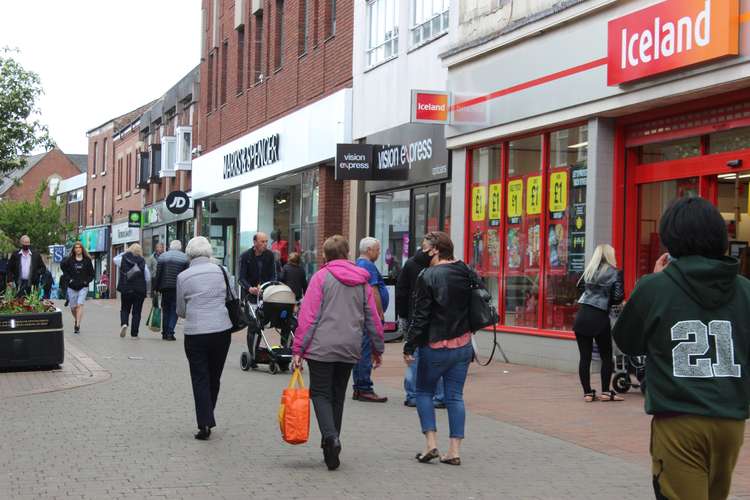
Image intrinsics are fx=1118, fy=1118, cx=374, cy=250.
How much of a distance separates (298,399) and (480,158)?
10631mm

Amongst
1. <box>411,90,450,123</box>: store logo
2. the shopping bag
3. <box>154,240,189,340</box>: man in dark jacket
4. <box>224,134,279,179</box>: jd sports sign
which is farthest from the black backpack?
<box>224,134,279,179</box>: jd sports sign

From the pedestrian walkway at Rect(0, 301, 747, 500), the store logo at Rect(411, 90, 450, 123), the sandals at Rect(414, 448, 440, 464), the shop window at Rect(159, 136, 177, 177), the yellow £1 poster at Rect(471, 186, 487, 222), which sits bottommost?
the pedestrian walkway at Rect(0, 301, 747, 500)

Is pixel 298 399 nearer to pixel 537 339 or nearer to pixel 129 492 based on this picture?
pixel 129 492

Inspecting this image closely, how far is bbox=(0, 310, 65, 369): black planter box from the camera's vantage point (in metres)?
13.7

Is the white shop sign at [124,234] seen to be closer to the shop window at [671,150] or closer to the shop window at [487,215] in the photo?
the shop window at [487,215]

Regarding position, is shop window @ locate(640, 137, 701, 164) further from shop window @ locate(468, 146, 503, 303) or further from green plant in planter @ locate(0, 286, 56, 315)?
green plant in planter @ locate(0, 286, 56, 315)

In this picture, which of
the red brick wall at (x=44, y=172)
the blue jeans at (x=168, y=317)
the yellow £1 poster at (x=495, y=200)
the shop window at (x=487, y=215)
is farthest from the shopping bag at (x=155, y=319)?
the red brick wall at (x=44, y=172)

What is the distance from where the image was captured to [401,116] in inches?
827

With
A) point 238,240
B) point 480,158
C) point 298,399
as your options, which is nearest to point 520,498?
point 298,399

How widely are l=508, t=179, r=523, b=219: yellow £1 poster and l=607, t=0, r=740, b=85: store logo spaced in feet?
10.8

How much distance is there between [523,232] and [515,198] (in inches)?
22.2

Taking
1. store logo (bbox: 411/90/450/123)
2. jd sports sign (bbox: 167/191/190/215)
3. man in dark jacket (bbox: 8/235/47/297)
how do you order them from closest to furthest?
store logo (bbox: 411/90/450/123)
man in dark jacket (bbox: 8/235/47/297)
jd sports sign (bbox: 167/191/190/215)

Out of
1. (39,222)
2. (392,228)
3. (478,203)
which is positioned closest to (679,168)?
(478,203)

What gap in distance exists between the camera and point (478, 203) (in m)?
17.8
